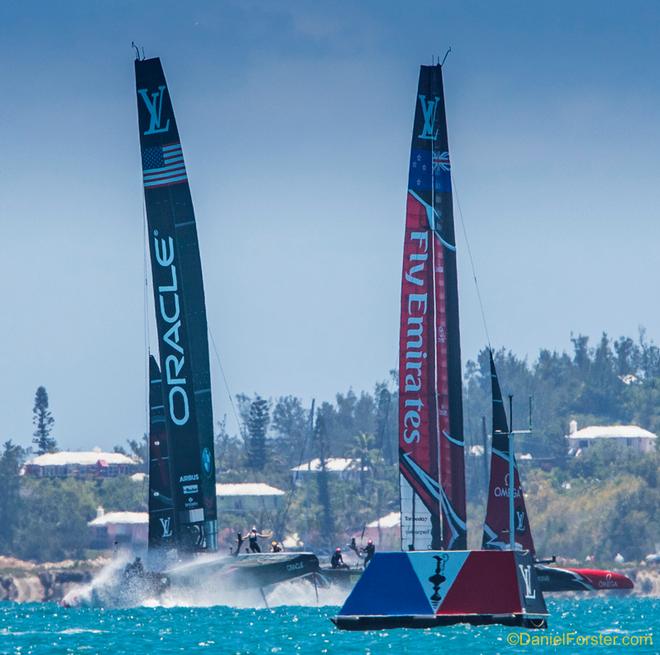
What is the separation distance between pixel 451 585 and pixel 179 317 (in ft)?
88.4

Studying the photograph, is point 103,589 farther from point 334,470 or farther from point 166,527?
point 334,470

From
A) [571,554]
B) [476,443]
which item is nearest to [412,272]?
[571,554]

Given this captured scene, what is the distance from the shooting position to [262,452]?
589 ft

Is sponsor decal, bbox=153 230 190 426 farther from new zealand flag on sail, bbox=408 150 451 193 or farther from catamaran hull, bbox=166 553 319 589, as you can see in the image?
new zealand flag on sail, bbox=408 150 451 193

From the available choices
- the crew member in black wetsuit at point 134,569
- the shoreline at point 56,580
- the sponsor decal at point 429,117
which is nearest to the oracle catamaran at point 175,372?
the crew member in black wetsuit at point 134,569

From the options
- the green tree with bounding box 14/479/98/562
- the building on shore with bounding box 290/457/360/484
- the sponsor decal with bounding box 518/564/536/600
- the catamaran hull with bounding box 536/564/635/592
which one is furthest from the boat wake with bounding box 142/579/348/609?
the building on shore with bounding box 290/457/360/484

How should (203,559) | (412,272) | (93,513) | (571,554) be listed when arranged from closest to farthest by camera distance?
1. (412,272)
2. (203,559)
3. (571,554)
4. (93,513)

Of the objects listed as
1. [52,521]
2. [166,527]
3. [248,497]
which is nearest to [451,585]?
[166,527]

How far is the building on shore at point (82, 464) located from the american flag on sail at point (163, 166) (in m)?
112

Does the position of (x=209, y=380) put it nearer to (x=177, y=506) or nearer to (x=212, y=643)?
(x=177, y=506)

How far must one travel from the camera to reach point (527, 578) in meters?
40.0

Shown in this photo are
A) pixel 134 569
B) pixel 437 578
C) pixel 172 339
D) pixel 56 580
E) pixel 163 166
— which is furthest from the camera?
pixel 56 580

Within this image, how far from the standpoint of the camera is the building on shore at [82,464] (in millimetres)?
180375

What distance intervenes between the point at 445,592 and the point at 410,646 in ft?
15.1
